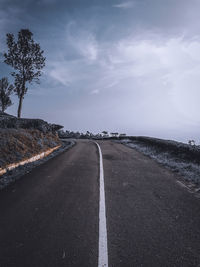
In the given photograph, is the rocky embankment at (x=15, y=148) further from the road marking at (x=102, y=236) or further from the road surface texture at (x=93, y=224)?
the road marking at (x=102, y=236)

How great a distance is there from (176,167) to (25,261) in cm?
702

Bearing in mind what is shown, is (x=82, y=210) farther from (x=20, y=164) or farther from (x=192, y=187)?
(x=20, y=164)

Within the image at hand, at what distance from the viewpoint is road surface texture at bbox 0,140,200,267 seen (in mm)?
2090

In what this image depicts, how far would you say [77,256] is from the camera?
2102 millimetres

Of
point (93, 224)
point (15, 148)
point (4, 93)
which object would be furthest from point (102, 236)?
point (4, 93)

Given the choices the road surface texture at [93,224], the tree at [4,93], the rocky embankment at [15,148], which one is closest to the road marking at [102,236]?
the road surface texture at [93,224]

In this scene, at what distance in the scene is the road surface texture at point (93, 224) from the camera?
6.86 ft

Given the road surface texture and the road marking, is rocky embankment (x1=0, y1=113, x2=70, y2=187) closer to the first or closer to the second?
the road surface texture

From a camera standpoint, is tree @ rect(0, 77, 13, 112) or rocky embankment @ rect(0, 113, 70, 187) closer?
rocky embankment @ rect(0, 113, 70, 187)

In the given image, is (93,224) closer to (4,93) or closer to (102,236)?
(102,236)

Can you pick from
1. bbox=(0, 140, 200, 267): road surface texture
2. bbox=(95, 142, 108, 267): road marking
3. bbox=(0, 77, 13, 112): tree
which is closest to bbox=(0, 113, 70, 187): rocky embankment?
bbox=(0, 140, 200, 267): road surface texture

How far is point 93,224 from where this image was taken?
9.38 ft

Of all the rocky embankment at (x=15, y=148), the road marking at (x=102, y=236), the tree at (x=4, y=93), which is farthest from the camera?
the tree at (x=4, y=93)

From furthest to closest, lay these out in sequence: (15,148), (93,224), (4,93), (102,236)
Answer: (4,93)
(15,148)
(93,224)
(102,236)
